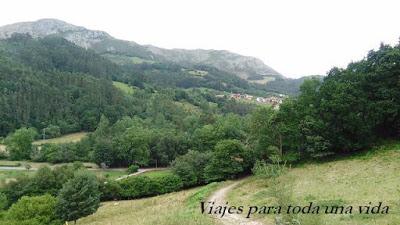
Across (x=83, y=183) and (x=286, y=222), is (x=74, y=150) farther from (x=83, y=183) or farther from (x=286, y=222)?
(x=286, y=222)

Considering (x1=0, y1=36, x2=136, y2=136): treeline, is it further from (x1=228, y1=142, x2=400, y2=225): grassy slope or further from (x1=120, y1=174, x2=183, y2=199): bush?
(x1=228, y1=142, x2=400, y2=225): grassy slope

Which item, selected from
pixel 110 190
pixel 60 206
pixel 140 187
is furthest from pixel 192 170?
pixel 60 206

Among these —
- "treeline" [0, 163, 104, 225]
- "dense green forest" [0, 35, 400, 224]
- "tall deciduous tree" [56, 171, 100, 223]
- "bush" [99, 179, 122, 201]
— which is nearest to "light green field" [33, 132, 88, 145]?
"dense green forest" [0, 35, 400, 224]

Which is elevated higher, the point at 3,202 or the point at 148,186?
the point at 148,186

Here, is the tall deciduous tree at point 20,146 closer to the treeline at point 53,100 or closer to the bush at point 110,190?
the treeline at point 53,100

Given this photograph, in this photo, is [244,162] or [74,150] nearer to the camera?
[244,162]

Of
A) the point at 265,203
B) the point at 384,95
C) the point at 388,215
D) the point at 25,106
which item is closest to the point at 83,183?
the point at 265,203

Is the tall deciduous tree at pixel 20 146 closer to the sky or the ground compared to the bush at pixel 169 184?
closer to the ground

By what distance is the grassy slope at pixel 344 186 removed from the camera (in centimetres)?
1950

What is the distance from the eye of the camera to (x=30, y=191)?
53562 millimetres

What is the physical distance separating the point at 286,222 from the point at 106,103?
484ft

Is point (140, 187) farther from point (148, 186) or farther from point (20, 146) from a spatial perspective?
point (20, 146)

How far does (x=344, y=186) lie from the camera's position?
106 feet

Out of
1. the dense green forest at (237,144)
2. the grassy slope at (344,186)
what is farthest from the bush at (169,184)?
the grassy slope at (344,186)
